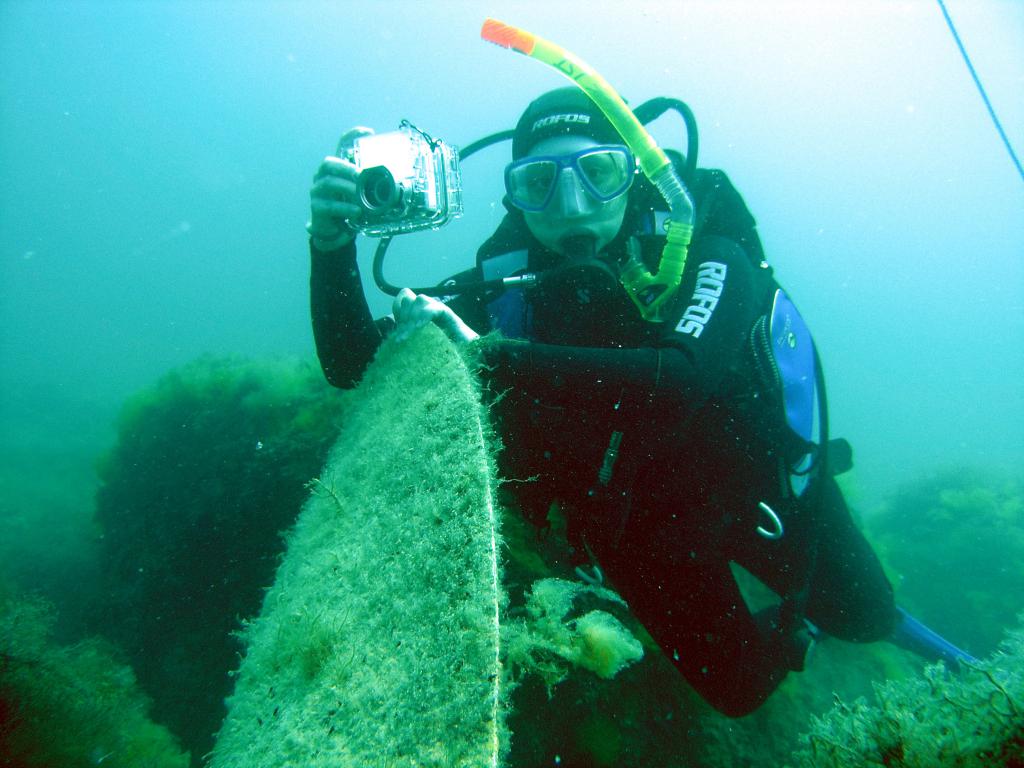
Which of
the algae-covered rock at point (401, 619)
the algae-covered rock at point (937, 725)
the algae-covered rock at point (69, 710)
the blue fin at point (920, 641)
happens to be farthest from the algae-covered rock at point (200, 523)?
the blue fin at point (920, 641)

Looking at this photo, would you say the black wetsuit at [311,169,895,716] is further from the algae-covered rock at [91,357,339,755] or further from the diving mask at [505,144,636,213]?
the algae-covered rock at [91,357,339,755]

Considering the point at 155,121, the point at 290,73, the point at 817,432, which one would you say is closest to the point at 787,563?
the point at 817,432

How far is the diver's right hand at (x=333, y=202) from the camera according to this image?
2049 millimetres

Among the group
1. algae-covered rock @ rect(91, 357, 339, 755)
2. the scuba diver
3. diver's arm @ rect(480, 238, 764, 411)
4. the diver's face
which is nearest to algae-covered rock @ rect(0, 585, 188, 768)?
algae-covered rock @ rect(91, 357, 339, 755)

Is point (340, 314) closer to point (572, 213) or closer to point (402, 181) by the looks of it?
point (402, 181)

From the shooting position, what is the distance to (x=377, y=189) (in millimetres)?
2000

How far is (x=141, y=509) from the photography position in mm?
5199

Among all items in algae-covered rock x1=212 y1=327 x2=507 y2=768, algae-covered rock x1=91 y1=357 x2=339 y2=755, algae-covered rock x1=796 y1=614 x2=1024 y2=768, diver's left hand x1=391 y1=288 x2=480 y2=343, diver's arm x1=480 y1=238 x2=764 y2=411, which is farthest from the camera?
algae-covered rock x1=91 y1=357 x2=339 y2=755

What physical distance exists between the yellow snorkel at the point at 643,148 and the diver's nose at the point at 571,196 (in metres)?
0.35

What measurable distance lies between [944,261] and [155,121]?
146926mm

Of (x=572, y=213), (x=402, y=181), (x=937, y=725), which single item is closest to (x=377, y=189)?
(x=402, y=181)

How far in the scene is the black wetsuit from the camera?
88.0 inches

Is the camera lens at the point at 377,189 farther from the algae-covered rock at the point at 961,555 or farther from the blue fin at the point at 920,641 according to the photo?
the algae-covered rock at the point at 961,555

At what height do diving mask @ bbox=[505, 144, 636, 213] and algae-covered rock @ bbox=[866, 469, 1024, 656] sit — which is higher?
diving mask @ bbox=[505, 144, 636, 213]
